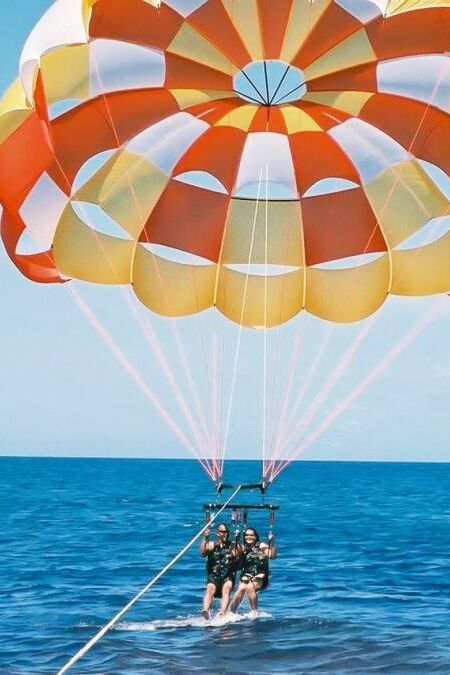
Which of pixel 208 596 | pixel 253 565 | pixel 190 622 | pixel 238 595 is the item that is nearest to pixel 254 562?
pixel 253 565

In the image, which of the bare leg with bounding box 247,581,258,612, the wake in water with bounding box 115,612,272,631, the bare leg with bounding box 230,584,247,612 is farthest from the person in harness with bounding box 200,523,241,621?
the wake in water with bounding box 115,612,272,631

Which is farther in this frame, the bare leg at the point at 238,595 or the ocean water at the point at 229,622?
the bare leg at the point at 238,595

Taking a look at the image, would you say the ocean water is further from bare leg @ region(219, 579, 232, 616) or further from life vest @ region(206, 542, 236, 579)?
life vest @ region(206, 542, 236, 579)

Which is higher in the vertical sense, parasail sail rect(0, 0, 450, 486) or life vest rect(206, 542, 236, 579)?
parasail sail rect(0, 0, 450, 486)

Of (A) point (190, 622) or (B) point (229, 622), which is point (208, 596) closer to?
(B) point (229, 622)

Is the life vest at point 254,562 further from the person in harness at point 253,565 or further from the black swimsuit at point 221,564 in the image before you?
the black swimsuit at point 221,564

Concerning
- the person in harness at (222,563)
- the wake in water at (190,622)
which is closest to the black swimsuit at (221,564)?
the person in harness at (222,563)
